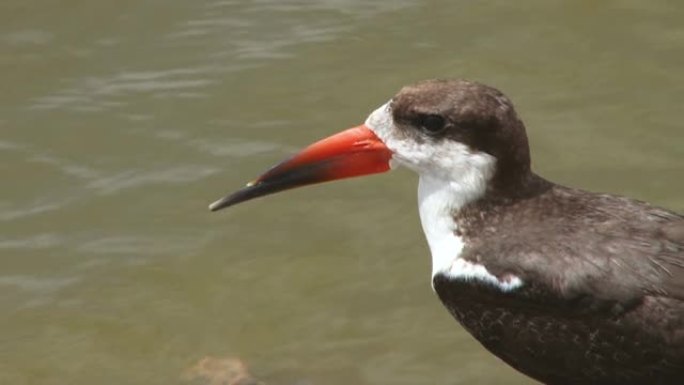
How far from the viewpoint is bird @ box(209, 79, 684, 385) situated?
6684 mm

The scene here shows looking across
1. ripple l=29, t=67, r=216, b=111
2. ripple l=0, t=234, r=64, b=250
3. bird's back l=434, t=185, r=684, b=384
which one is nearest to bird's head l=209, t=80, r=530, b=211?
bird's back l=434, t=185, r=684, b=384

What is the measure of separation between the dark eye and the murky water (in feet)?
5.22

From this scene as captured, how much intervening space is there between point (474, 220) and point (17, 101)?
3886 mm

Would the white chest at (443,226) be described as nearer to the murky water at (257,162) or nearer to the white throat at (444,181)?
the white throat at (444,181)

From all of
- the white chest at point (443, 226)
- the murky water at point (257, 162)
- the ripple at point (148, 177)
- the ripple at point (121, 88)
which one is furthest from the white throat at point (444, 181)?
the ripple at point (121, 88)

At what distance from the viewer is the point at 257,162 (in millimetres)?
9586

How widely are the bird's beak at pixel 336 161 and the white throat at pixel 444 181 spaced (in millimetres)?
65

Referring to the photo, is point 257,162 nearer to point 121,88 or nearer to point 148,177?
point 148,177

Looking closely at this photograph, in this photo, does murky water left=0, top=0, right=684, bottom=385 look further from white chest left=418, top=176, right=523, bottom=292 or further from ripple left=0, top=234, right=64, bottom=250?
white chest left=418, top=176, right=523, bottom=292

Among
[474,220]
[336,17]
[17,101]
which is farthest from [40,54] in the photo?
[474,220]

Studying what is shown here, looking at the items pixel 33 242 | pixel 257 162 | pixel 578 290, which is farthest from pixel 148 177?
pixel 578 290

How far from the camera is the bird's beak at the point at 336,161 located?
7.34 metres

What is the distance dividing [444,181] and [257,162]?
256cm

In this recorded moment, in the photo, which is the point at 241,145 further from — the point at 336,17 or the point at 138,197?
the point at 336,17
